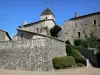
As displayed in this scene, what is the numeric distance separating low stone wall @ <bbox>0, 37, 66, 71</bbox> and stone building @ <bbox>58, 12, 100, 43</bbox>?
59.3 ft

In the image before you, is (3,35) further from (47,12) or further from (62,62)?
(47,12)

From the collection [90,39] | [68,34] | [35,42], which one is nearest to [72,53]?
[35,42]

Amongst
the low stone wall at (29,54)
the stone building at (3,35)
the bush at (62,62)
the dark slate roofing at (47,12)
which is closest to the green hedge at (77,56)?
the bush at (62,62)

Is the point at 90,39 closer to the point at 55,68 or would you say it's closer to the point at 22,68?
the point at 55,68

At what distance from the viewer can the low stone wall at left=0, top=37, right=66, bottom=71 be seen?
23.2 m

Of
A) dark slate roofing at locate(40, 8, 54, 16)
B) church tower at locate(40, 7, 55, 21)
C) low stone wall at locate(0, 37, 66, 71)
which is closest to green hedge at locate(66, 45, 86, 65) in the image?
low stone wall at locate(0, 37, 66, 71)

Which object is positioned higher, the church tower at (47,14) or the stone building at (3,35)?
the church tower at (47,14)

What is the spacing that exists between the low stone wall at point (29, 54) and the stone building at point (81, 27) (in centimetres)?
1806

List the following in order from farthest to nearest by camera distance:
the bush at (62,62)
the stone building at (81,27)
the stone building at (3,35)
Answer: the stone building at (81,27) < the stone building at (3,35) < the bush at (62,62)

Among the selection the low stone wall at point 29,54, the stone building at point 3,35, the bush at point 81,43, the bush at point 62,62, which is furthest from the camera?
the bush at point 81,43

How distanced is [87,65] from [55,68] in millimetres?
5540

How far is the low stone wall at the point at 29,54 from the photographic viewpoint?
23.2 m

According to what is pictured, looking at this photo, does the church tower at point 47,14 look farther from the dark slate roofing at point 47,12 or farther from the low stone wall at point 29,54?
the low stone wall at point 29,54

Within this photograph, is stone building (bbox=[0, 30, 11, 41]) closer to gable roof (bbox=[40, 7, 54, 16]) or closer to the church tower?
the church tower
